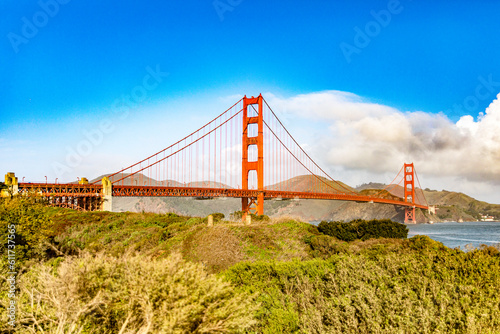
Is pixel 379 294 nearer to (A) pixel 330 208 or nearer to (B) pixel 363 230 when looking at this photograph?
(B) pixel 363 230

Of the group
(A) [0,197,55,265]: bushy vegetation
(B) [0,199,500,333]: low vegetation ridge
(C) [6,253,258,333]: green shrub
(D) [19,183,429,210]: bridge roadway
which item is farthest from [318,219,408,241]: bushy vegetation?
(D) [19,183,429,210]: bridge roadway

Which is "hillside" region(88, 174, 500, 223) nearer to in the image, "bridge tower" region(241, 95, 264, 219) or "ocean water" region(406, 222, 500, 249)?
"ocean water" region(406, 222, 500, 249)

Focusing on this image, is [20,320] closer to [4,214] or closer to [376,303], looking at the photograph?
[376,303]

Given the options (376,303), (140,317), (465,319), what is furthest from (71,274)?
(465,319)

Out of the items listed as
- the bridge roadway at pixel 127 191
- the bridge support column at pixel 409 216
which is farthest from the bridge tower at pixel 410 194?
the bridge roadway at pixel 127 191

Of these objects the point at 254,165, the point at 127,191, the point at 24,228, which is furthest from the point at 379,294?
the point at 254,165

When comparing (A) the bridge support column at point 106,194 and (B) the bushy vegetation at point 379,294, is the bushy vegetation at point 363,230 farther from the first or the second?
(A) the bridge support column at point 106,194
